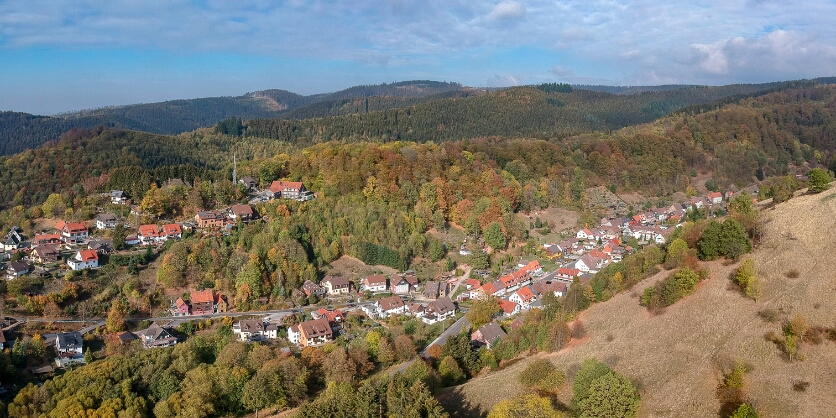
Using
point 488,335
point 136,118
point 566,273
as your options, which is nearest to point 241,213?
point 488,335

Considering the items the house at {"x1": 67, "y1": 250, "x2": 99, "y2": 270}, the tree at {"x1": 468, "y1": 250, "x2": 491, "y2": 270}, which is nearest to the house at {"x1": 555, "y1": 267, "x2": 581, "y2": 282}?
the tree at {"x1": 468, "y1": 250, "x2": 491, "y2": 270}

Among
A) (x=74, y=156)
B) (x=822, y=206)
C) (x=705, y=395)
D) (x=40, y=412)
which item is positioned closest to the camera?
Result: (x=705, y=395)

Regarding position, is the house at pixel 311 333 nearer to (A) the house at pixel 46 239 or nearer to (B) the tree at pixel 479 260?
(B) the tree at pixel 479 260

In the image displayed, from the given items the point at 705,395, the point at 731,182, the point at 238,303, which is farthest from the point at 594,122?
the point at 705,395

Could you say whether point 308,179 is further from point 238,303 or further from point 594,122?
point 594,122

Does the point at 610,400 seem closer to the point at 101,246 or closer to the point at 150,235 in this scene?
the point at 150,235

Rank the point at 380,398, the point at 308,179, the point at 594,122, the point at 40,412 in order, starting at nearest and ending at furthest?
the point at 380,398, the point at 40,412, the point at 308,179, the point at 594,122

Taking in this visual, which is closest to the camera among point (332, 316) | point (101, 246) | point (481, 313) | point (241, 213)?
point (481, 313)

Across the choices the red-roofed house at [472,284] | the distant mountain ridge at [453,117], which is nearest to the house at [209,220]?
the red-roofed house at [472,284]
